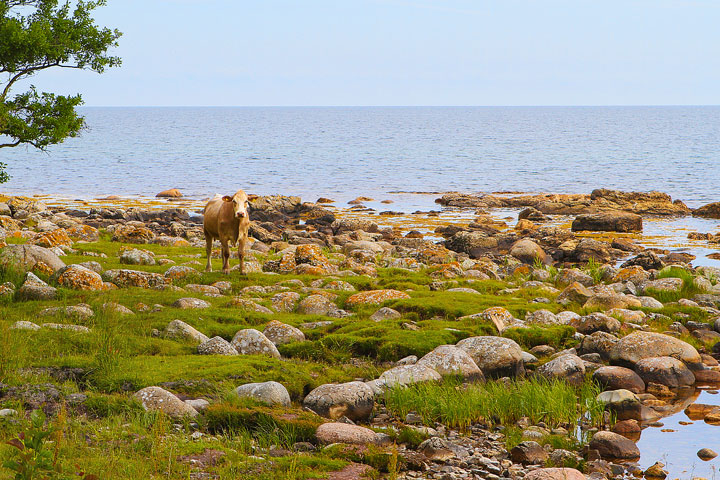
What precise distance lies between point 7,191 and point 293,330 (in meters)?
56.5

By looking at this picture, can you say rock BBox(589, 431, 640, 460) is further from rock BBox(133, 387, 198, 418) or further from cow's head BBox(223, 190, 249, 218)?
cow's head BBox(223, 190, 249, 218)

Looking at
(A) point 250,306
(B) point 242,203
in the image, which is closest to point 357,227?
(B) point 242,203

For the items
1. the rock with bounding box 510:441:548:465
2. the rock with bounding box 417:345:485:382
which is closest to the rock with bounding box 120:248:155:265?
the rock with bounding box 417:345:485:382

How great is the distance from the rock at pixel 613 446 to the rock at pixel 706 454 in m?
0.80

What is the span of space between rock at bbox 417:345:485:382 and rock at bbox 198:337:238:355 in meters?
3.16

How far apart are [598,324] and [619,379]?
2.66 metres

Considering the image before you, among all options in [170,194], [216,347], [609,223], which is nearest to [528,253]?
[609,223]

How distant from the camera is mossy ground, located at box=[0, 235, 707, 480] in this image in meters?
7.55

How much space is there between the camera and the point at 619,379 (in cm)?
1174

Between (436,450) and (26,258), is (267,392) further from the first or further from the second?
(26,258)

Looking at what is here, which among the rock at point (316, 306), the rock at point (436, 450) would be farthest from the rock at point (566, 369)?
the rock at point (316, 306)

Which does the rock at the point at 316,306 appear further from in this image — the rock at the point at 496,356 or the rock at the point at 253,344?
the rock at the point at 496,356

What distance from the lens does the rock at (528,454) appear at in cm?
872

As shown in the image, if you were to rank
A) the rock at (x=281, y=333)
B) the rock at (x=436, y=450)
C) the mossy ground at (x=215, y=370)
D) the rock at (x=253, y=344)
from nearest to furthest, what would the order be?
the mossy ground at (x=215, y=370) → the rock at (x=436, y=450) → the rock at (x=253, y=344) → the rock at (x=281, y=333)
